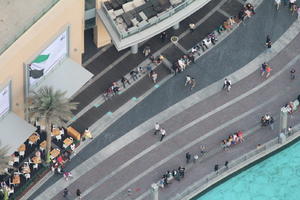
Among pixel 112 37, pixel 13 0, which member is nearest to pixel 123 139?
pixel 112 37

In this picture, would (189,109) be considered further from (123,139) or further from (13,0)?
(13,0)

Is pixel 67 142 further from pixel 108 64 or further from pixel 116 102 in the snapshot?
pixel 108 64

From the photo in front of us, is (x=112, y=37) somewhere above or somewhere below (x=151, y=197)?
above

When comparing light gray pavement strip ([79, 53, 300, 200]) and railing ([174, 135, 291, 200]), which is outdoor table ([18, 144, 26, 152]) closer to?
light gray pavement strip ([79, 53, 300, 200])

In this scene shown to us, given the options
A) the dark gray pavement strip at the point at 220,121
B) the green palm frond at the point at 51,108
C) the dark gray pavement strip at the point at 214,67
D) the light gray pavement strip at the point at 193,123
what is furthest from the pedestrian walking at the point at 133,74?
the green palm frond at the point at 51,108

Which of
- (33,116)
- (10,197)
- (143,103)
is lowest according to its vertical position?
(10,197)

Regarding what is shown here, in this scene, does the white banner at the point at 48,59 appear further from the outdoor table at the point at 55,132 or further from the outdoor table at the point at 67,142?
the outdoor table at the point at 67,142
